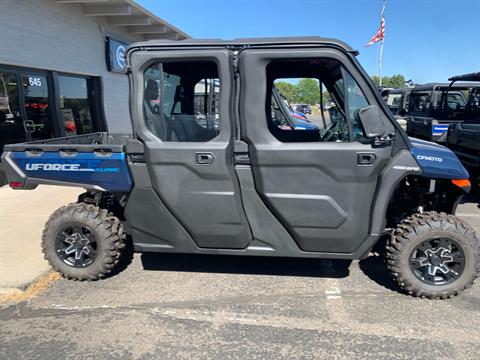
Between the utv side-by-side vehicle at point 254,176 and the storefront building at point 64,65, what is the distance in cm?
517

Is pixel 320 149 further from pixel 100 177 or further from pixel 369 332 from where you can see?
pixel 100 177

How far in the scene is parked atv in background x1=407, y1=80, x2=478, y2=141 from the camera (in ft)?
26.8

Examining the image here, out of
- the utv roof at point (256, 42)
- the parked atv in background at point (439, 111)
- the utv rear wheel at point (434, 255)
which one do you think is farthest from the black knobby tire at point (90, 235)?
the parked atv in background at point (439, 111)

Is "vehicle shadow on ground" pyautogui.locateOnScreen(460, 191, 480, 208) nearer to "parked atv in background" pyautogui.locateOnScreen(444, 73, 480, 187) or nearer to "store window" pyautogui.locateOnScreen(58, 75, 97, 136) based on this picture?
"parked atv in background" pyautogui.locateOnScreen(444, 73, 480, 187)

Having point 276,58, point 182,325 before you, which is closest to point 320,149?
point 276,58

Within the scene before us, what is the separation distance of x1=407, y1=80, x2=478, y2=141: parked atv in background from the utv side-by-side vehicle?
5.14 meters

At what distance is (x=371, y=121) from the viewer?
2.95 meters

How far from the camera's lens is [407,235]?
325 centimetres

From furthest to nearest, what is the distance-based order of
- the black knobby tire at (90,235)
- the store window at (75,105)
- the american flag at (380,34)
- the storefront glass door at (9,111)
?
the american flag at (380,34), the store window at (75,105), the storefront glass door at (9,111), the black knobby tire at (90,235)

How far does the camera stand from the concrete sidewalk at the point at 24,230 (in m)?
3.79

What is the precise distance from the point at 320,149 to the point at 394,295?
146cm

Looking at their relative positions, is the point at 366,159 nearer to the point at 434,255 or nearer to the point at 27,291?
the point at 434,255

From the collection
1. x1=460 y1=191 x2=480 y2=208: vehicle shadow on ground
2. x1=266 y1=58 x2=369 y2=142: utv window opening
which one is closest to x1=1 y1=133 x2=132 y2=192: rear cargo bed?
x1=266 y1=58 x2=369 y2=142: utv window opening

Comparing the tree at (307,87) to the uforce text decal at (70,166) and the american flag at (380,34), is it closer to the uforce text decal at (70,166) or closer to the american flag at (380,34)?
the uforce text decal at (70,166)
